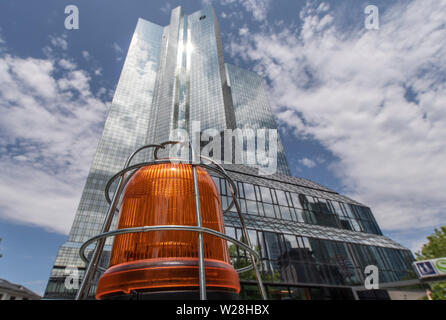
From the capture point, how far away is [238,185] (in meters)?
25.5

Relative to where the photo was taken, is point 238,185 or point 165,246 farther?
point 238,185

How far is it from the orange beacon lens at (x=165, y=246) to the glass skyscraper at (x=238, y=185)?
48.0 feet

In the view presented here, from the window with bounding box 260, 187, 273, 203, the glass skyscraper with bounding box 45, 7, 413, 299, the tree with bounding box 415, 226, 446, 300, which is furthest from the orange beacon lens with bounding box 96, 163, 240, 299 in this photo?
the tree with bounding box 415, 226, 446, 300

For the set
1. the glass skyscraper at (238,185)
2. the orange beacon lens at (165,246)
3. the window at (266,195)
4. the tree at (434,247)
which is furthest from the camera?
the window at (266,195)

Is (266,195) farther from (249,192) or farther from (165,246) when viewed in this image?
(165,246)

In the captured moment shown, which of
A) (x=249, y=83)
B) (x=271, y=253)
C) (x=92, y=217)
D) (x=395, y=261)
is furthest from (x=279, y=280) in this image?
(x=249, y=83)

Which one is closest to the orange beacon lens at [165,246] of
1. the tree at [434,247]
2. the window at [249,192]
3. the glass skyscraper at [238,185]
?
the glass skyscraper at [238,185]

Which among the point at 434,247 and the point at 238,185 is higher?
the point at 238,185

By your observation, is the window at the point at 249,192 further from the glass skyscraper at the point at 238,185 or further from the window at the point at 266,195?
the window at the point at 266,195

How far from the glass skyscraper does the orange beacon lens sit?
14621 millimetres

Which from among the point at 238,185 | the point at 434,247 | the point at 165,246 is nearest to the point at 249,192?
the point at 238,185

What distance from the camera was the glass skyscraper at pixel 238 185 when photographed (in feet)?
63.6

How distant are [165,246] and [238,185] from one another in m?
23.2
